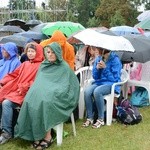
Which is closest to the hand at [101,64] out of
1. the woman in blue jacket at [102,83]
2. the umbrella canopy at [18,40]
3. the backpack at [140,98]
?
the woman in blue jacket at [102,83]

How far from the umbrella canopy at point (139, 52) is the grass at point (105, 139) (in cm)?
122

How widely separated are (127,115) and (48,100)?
1682 mm

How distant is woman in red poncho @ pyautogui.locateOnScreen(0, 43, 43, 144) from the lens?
518 cm

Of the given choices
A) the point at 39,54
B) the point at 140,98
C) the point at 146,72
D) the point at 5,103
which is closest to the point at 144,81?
the point at 146,72

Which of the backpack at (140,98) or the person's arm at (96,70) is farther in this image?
the backpack at (140,98)

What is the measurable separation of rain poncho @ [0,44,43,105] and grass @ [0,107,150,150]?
0.69 m

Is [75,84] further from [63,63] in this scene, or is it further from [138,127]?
[138,127]

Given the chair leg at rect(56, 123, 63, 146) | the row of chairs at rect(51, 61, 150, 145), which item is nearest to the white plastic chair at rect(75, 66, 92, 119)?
the row of chairs at rect(51, 61, 150, 145)

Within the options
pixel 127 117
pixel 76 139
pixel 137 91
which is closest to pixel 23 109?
pixel 76 139

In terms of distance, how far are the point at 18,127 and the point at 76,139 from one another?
0.92m

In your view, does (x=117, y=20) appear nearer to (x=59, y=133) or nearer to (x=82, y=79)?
(x=82, y=79)

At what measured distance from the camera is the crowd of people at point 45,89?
490 centimetres

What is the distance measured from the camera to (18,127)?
16.3 feet

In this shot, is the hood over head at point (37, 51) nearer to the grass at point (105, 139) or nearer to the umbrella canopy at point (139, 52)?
the grass at point (105, 139)
